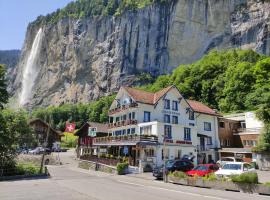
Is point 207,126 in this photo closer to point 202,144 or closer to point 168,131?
point 202,144

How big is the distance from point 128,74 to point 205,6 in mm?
36259

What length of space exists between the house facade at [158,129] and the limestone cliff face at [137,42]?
53.9m

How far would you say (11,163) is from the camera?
30250 millimetres

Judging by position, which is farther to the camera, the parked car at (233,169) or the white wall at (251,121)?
the white wall at (251,121)

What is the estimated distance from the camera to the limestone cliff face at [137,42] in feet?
332

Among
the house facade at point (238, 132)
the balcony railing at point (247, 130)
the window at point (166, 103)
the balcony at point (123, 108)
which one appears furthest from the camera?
the balcony railing at point (247, 130)

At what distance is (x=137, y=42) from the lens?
11431 centimetres

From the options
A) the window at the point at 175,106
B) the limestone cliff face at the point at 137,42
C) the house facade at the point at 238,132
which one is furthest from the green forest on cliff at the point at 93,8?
the window at the point at 175,106

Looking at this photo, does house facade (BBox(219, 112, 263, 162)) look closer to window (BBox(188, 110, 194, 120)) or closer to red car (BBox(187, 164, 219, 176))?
window (BBox(188, 110, 194, 120))

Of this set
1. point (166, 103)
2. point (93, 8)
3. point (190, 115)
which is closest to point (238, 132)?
point (190, 115)

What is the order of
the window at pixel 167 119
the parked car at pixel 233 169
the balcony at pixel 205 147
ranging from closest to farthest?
the parked car at pixel 233 169 → the window at pixel 167 119 → the balcony at pixel 205 147

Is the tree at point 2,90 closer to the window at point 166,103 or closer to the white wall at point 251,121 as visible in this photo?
the window at point 166,103

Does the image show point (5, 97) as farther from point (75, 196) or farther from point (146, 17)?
point (146, 17)

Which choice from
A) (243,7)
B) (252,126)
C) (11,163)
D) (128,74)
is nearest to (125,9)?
(128,74)
